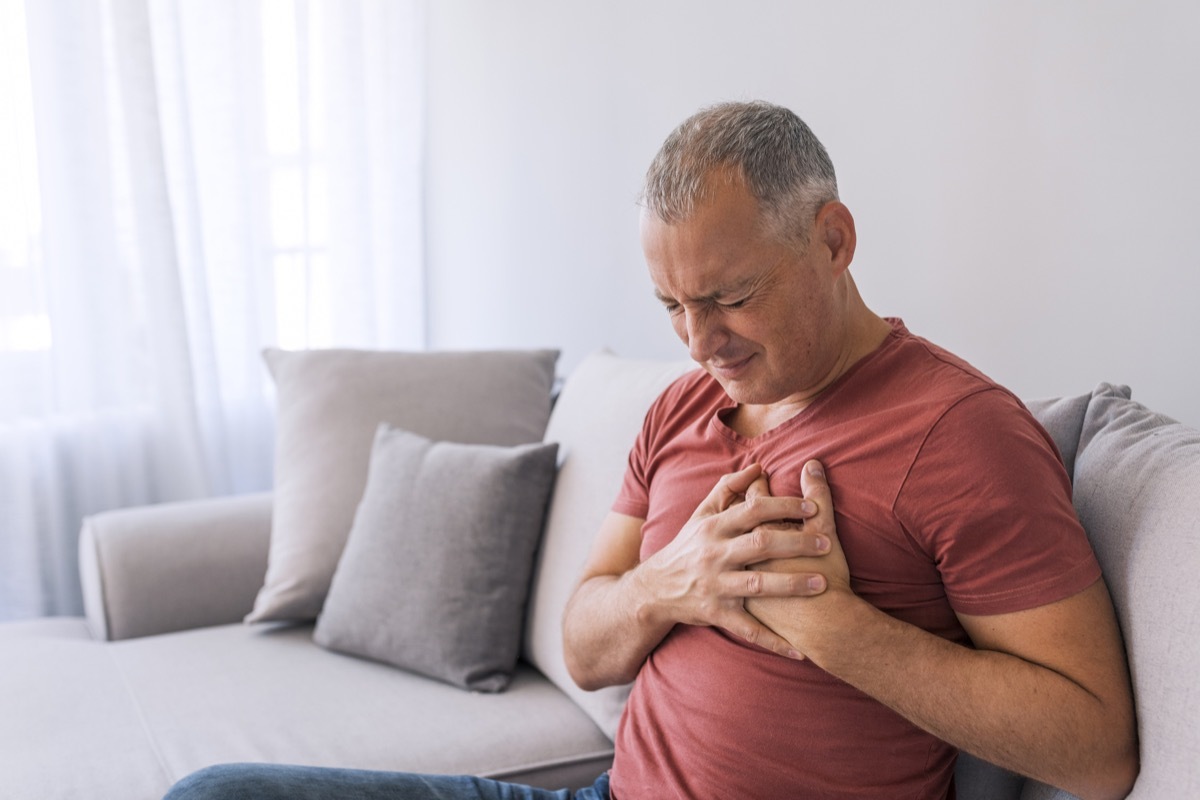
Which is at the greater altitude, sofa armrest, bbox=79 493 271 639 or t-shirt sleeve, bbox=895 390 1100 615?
t-shirt sleeve, bbox=895 390 1100 615

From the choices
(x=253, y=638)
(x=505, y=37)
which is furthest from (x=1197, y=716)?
(x=505, y=37)

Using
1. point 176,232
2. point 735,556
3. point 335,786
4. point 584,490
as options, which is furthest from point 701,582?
point 176,232

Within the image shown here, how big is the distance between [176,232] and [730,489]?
2.17 metres

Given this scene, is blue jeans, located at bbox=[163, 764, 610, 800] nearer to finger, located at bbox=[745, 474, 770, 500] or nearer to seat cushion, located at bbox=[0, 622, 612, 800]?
seat cushion, located at bbox=[0, 622, 612, 800]

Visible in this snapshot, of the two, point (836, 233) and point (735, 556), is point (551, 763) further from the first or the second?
point (836, 233)

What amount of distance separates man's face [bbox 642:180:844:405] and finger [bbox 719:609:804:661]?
0.77 ft

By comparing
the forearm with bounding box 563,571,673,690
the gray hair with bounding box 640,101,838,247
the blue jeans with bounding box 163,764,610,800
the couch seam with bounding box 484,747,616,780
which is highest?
the gray hair with bounding box 640,101,838,247

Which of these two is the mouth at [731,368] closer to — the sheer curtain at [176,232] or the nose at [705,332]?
the nose at [705,332]

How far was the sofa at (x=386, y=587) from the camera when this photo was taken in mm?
1274

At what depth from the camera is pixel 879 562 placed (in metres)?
1.14

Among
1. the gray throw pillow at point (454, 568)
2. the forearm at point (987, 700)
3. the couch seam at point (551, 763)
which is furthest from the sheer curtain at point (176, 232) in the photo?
the forearm at point (987, 700)

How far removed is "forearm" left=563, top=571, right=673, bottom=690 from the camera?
1337mm

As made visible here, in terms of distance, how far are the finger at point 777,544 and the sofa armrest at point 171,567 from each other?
143 centimetres

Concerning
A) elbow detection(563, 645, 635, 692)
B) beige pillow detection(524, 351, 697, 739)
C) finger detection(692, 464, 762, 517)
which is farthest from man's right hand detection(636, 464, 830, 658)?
beige pillow detection(524, 351, 697, 739)
